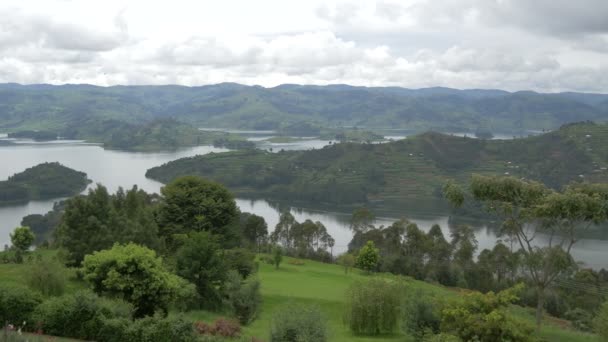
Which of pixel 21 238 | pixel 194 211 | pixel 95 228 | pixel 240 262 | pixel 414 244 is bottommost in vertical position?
pixel 414 244

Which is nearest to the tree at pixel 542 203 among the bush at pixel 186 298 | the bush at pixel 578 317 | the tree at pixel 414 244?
the bush at pixel 578 317

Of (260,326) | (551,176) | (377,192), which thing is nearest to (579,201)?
(260,326)

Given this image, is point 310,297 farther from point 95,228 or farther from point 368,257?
point 368,257

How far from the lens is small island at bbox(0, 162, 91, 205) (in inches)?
4355

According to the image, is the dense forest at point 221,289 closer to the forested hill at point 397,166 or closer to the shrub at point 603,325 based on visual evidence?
Answer: the shrub at point 603,325

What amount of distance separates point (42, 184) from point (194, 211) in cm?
9468

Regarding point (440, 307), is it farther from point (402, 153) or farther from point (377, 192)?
point (402, 153)

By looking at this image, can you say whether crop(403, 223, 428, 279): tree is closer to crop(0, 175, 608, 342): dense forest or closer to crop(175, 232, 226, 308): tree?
crop(0, 175, 608, 342): dense forest

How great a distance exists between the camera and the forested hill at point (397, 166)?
128m

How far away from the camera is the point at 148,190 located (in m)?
111

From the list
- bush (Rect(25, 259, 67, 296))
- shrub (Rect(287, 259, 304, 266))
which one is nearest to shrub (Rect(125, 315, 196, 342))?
bush (Rect(25, 259, 67, 296))

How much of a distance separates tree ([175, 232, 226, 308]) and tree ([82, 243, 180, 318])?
3.54 metres

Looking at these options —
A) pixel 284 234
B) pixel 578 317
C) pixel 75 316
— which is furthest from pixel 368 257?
pixel 75 316

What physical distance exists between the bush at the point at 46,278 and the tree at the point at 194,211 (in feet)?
51.6
